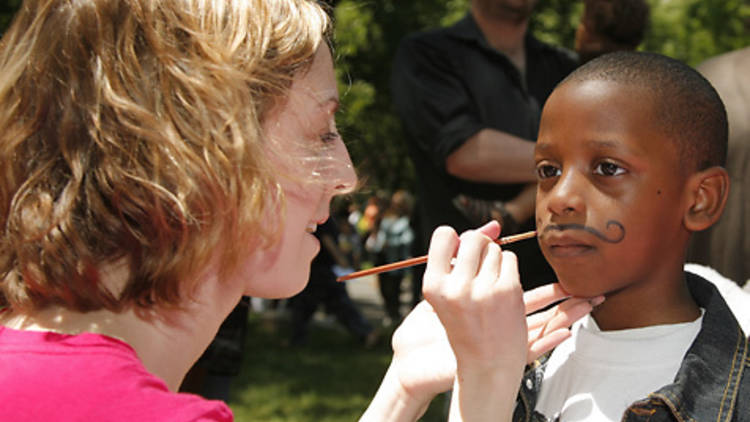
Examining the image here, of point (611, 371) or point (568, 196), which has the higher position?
point (568, 196)

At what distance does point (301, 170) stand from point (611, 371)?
0.71m

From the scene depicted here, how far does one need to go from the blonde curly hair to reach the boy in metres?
0.59

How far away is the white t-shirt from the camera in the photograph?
1441 mm

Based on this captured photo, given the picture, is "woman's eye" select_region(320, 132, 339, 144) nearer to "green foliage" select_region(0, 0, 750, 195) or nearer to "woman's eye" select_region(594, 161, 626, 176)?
"woman's eye" select_region(594, 161, 626, 176)

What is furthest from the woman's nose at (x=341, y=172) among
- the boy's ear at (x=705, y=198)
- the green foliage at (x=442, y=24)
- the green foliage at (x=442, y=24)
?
the green foliage at (x=442, y=24)

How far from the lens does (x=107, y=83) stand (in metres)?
1.18

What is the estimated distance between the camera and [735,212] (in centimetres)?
190

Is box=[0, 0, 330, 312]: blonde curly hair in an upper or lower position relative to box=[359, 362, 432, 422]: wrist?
upper

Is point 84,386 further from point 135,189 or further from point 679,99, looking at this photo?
point 679,99

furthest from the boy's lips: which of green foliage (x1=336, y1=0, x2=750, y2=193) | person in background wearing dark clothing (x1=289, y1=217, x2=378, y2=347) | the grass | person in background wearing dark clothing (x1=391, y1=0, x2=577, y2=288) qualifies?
person in background wearing dark clothing (x1=289, y1=217, x2=378, y2=347)

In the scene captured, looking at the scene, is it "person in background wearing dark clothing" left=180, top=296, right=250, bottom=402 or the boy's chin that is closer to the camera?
the boy's chin

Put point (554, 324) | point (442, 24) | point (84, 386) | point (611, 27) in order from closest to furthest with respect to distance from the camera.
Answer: point (84, 386) → point (554, 324) → point (611, 27) → point (442, 24)

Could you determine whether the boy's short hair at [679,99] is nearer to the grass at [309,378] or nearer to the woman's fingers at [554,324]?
the woman's fingers at [554,324]

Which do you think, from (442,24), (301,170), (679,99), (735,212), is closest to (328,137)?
(301,170)
